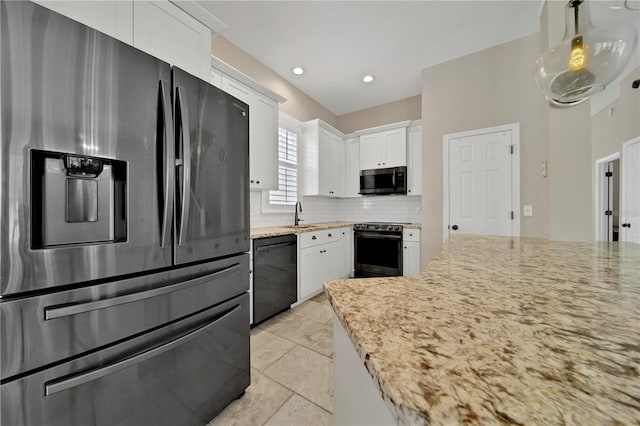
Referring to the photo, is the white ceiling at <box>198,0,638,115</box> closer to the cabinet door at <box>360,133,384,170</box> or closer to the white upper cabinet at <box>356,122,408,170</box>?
the white upper cabinet at <box>356,122,408,170</box>

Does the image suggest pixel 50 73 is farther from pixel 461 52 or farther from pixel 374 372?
pixel 461 52

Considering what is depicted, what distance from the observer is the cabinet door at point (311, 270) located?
9.39 feet

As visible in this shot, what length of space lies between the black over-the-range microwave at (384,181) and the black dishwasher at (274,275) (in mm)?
1891

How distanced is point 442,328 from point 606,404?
187mm

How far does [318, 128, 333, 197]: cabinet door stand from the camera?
3.77 meters

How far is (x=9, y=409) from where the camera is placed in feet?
2.37

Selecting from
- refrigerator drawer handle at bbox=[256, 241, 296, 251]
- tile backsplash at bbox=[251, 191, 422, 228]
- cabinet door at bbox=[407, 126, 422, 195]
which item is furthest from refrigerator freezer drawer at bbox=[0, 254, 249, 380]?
cabinet door at bbox=[407, 126, 422, 195]

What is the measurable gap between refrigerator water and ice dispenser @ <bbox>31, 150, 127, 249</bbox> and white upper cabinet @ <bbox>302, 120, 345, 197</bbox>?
291 cm

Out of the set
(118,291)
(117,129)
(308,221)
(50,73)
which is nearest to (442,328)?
(118,291)

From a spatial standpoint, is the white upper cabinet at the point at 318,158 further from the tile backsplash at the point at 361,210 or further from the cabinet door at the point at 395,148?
the cabinet door at the point at 395,148

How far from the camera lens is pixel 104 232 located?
0.92 m

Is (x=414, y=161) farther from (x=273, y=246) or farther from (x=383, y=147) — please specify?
(x=273, y=246)

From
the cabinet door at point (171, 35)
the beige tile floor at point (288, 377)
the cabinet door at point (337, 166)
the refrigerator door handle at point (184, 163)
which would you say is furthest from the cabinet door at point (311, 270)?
the cabinet door at point (171, 35)

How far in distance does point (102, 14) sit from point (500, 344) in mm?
2153
